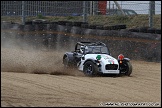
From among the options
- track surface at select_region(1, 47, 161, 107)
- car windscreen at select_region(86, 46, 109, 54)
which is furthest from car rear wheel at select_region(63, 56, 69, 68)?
car windscreen at select_region(86, 46, 109, 54)

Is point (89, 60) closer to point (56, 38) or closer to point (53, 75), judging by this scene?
point (53, 75)

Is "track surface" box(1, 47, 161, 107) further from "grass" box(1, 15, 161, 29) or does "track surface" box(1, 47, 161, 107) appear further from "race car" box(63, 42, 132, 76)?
"grass" box(1, 15, 161, 29)

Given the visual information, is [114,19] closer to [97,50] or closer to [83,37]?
[83,37]

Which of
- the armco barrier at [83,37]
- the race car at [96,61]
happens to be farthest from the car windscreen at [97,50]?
the armco barrier at [83,37]

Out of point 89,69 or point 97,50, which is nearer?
point 89,69

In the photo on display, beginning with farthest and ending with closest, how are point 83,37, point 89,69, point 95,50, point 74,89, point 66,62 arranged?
point 83,37
point 66,62
point 95,50
point 89,69
point 74,89

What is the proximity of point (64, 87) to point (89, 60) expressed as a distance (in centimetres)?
352

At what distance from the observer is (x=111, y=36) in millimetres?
18969

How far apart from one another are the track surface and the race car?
0.27 metres

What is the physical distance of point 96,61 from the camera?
13445 millimetres

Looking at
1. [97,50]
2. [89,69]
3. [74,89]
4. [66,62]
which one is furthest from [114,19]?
[74,89]

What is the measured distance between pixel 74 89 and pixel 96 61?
351cm

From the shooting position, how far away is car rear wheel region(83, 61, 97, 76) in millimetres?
13273

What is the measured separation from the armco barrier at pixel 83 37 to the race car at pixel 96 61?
11.9 feet
